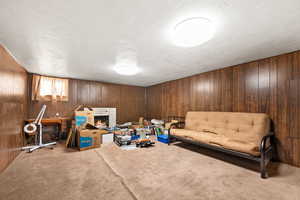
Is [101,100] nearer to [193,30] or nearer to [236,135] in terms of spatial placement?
[193,30]

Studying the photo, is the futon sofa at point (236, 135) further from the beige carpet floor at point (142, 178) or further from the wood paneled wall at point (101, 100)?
the wood paneled wall at point (101, 100)

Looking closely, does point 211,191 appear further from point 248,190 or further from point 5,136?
point 5,136

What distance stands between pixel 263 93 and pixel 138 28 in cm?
299

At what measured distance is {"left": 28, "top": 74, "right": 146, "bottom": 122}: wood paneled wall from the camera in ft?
14.3

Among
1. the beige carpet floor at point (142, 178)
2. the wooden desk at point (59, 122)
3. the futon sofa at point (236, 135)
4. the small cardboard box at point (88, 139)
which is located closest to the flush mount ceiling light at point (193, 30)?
the futon sofa at point (236, 135)

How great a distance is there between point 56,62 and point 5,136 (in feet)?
5.83

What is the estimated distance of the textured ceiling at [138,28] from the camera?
4.29ft

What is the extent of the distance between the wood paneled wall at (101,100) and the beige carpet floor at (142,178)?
73.6 inches

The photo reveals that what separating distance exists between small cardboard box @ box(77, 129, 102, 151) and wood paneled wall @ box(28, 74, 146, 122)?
5.92 ft

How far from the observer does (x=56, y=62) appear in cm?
302

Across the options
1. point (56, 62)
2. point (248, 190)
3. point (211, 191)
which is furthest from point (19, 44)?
point (248, 190)

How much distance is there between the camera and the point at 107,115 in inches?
208

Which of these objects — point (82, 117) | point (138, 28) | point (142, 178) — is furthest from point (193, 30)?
point (82, 117)

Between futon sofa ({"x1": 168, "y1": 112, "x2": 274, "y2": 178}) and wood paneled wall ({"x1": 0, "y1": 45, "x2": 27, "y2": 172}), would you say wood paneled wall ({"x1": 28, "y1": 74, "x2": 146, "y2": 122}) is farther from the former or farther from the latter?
futon sofa ({"x1": 168, "y1": 112, "x2": 274, "y2": 178})
